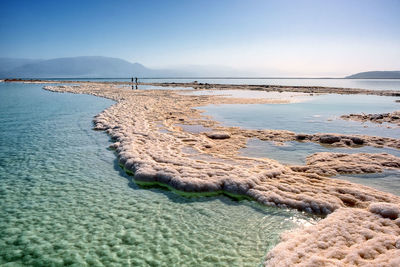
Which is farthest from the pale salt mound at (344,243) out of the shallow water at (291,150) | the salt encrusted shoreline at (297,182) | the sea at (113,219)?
the shallow water at (291,150)

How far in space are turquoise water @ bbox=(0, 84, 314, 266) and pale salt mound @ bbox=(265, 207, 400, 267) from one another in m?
0.54

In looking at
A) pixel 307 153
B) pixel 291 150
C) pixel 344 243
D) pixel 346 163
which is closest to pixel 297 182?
pixel 346 163

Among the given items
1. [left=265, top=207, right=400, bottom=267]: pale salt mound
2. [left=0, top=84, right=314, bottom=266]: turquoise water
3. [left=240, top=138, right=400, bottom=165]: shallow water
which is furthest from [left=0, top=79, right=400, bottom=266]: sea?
[left=265, top=207, right=400, bottom=267]: pale salt mound

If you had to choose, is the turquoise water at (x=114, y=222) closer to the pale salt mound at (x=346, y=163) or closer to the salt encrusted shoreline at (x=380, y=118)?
the pale salt mound at (x=346, y=163)

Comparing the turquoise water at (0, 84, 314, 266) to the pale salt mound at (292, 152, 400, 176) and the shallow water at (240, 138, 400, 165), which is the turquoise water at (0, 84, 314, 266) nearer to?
the pale salt mound at (292, 152, 400, 176)

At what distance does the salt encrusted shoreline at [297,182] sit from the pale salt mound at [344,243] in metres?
0.02

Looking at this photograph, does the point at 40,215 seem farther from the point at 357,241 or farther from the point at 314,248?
the point at 357,241

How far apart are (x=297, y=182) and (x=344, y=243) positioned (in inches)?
144

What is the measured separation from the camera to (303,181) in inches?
382

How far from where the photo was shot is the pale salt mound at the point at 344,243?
212 inches

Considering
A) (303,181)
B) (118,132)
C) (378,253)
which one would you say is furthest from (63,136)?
(378,253)

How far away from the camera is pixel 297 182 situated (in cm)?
964

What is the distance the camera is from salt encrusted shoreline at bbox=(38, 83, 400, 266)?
19.2ft

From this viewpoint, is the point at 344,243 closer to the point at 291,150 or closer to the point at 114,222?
the point at 114,222
